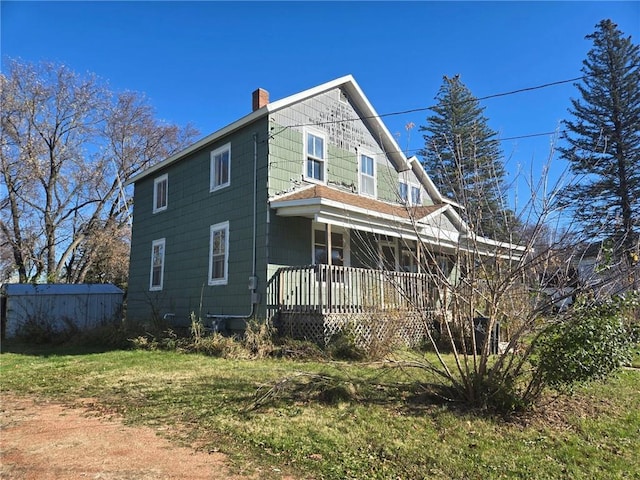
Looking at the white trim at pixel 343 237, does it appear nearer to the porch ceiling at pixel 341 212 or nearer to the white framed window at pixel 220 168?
the porch ceiling at pixel 341 212

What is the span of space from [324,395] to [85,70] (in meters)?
28.1

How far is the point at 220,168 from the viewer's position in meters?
14.3

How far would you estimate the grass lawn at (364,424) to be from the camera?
13.2 ft

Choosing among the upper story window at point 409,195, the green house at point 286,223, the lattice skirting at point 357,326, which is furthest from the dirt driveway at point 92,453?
the green house at point 286,223

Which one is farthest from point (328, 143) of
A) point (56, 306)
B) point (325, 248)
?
point (56, 306)

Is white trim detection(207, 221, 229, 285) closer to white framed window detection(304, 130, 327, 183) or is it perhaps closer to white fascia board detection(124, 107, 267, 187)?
white fascia board detection(124, 107, 267, 187)

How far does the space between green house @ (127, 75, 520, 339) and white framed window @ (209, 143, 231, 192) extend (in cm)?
Result: 4

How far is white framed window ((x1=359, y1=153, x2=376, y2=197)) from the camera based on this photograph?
15.5 m

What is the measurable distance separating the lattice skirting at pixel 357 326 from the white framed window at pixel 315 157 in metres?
4.57

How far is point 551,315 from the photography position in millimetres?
5816

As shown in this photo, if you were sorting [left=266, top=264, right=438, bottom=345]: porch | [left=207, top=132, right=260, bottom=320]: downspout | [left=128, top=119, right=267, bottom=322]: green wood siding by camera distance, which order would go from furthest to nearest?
[left=128, top=119, right=267, bottom=322]: green wood siding
[left=207, top=132, right=260, bottom=320]: downspout
[left=266, top=264, right=438, bottom=345]: porch

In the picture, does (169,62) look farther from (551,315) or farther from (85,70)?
(85,70)

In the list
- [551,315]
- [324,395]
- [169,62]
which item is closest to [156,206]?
[169,62]

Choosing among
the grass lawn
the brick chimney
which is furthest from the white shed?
the grass lawn
